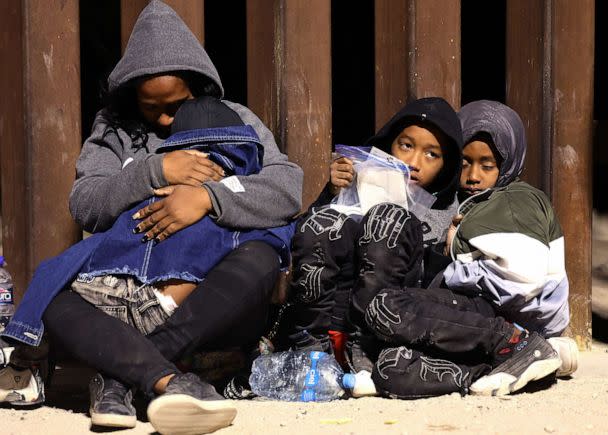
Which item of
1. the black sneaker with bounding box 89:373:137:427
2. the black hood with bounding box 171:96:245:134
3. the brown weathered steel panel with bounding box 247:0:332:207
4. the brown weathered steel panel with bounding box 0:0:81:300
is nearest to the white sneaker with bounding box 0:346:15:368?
the black sneaker with bounding box 89:373:137:427

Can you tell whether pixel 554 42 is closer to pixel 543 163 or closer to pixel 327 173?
pixel 543 163

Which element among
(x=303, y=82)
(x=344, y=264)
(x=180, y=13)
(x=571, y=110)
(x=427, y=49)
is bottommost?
(x=344, y=264)

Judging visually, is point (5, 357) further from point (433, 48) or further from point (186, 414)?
point (433, 48)

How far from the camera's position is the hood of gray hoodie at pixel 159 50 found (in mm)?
3508

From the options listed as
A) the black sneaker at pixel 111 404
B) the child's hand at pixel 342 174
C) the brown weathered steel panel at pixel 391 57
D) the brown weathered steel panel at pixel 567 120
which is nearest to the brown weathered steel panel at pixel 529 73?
the brown weathered steel panel at pixel 567 120

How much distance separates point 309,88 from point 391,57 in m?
0.39

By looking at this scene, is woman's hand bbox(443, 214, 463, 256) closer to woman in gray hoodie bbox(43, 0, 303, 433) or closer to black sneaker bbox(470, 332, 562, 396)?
black sneaker bbox(470, 332, 562, 396)

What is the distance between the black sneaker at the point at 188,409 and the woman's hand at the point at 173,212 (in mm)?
572

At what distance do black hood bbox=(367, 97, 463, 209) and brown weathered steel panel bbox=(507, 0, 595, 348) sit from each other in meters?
0.52

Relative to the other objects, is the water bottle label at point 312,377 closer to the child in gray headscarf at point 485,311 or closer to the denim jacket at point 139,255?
the child in gray headscarf at point 485,311

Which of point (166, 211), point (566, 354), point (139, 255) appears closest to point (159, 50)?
point (166, 211)

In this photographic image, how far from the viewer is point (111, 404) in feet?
9.43

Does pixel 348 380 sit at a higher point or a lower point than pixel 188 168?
lower

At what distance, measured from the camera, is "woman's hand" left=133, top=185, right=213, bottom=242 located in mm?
3242
